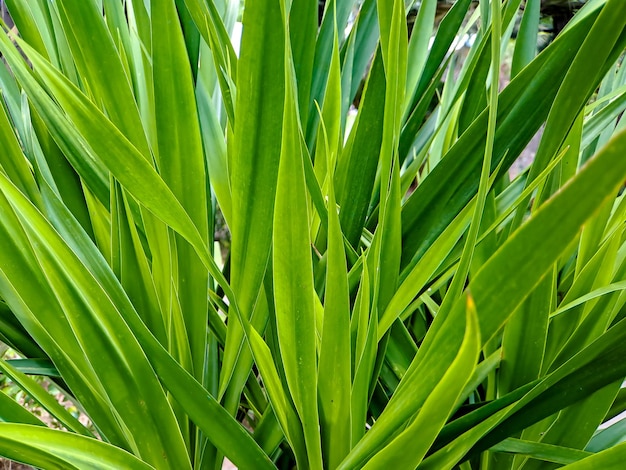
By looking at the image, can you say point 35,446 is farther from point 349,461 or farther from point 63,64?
point 63,64

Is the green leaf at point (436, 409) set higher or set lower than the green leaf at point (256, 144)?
lower

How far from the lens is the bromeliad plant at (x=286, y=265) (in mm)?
250

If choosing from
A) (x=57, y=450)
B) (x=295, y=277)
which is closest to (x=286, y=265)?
(x=295, y=277)

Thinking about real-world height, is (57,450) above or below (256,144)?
below

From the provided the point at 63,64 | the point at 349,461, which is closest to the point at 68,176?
the point at 63,64

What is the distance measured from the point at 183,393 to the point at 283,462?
0.51ft

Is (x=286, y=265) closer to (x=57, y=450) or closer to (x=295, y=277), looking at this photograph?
(x=295, y=277)

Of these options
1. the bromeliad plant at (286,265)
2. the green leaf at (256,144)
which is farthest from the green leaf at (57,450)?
the green leaf at (256,144)

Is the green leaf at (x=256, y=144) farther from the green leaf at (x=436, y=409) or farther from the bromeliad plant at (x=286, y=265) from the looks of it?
the green leaf at (x=436, y=409)

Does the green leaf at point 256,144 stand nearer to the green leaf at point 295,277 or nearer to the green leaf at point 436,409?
the green leaf at point 295,277

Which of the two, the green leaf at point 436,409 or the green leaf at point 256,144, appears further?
the green leaf at point 256,144

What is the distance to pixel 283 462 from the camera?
0.40 metres

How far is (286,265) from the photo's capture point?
0.26 m

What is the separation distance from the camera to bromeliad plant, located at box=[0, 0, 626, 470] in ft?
0.82
